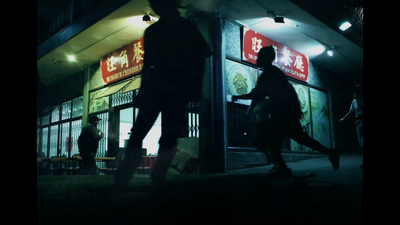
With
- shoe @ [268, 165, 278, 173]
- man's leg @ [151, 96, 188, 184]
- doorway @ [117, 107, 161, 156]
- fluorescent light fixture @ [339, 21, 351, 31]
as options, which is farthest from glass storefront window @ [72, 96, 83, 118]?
fluorescent light fixture @ [339, 21, 351, 31]

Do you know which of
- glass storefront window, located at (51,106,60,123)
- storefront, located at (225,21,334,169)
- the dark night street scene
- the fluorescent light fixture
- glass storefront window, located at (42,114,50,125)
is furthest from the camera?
the fluorescent light fixture

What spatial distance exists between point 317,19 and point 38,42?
9.50 ft

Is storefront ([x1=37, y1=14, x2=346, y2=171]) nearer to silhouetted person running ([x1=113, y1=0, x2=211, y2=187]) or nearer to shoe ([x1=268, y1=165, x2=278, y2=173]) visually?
silhouetted person running ([x1=113, y1=0, x2=211, y2=187])

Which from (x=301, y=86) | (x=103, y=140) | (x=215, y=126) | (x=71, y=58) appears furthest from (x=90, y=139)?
(x=215, y=126)

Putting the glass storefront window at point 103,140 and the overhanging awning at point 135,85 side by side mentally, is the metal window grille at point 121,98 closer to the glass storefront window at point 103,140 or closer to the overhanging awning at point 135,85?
the overhanging awning at point 135,85

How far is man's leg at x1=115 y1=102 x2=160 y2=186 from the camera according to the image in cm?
208

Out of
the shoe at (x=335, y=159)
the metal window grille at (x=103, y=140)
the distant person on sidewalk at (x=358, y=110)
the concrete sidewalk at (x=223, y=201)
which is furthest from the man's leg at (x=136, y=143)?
the distant person on sidewalk at (x=358, y=110)

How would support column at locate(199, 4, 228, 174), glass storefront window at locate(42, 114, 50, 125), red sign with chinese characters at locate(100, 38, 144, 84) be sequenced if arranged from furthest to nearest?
1. support column at locate(199, 4, 228, 174)
2. red sign with chinese characters at locate(100, 38, 144, 84)
3. glass storefront window at locate(42, 114, 50, 125)

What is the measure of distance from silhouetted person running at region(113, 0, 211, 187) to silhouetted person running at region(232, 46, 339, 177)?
47cm

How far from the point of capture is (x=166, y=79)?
204 centimetres

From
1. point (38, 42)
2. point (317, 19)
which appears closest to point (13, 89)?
point (38, 42)

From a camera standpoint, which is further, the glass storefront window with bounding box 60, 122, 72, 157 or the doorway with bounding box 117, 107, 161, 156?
the glass storefront window with bounding box 60, 122, 72, 157

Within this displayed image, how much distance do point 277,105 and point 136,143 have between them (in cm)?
117

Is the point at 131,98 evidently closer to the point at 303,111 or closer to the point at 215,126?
the point at 303,111
